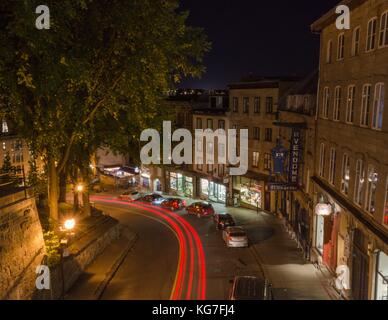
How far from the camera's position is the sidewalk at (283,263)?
21125 mm

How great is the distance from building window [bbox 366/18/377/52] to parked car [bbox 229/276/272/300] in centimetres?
1175

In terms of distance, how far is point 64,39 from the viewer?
673 inches

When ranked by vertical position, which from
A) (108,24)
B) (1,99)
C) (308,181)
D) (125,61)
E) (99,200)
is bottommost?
(99,200)

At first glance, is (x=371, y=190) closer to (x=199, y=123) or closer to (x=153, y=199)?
(x=199, y=123)

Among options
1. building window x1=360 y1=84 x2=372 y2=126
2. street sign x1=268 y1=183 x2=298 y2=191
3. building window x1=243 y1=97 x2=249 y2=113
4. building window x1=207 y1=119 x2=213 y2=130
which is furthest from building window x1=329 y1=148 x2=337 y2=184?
building window x1=207 y1=119 x2=213 y2=130

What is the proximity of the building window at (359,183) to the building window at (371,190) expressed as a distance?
726mm

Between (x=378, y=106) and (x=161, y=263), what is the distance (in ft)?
57.4

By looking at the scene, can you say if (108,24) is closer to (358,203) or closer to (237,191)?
(358,203)

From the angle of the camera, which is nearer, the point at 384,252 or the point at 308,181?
the point at 384,252

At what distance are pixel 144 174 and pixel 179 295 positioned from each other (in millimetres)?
39589

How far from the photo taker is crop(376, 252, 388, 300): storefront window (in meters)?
15.2

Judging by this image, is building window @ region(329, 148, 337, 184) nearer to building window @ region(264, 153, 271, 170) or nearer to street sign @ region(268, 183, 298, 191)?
street sign @ region(268, 183, 298, 191)

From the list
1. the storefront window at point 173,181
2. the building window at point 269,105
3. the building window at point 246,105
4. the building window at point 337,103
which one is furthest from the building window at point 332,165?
the storefront window at point 173,181

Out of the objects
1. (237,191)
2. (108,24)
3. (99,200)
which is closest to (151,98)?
(108,24)
